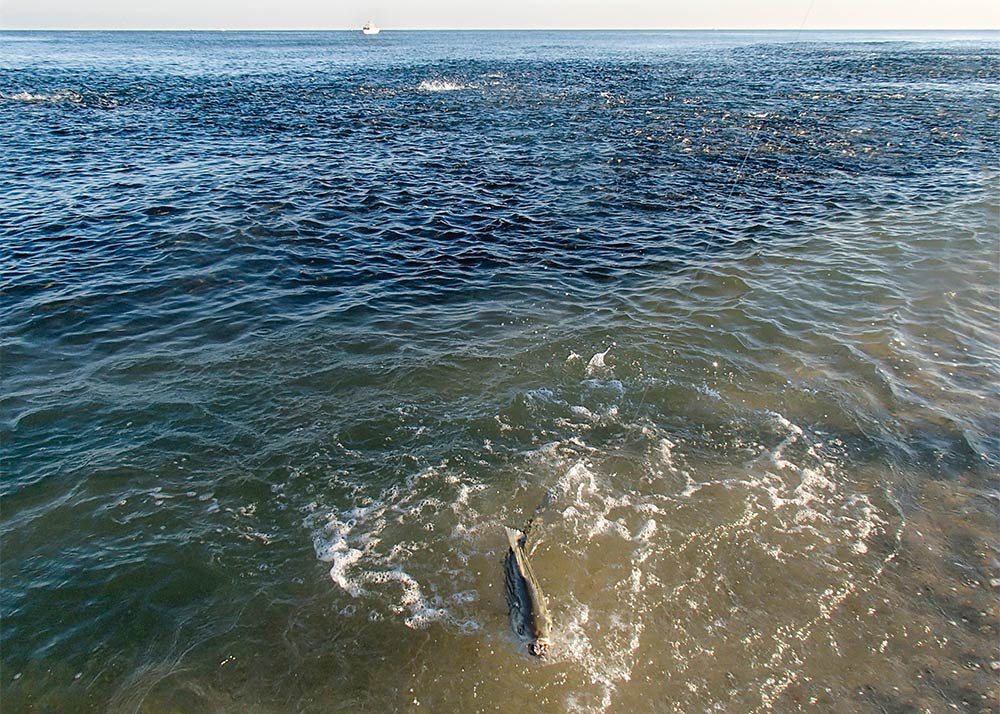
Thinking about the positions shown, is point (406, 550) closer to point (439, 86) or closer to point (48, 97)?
point (48, 97)

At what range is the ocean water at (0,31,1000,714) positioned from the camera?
8070mm

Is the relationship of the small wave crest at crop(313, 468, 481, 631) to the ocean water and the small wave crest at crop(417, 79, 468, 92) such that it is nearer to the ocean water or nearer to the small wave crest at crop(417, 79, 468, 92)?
the ocean water

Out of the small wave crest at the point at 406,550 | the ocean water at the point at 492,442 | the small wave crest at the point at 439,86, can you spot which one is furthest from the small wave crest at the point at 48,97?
the small wave crest at the point at 406,550

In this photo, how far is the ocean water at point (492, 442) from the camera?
8.07 m

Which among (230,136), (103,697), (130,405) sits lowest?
(103,697)

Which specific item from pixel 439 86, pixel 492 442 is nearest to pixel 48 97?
pixel 439 86

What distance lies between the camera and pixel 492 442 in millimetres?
11961

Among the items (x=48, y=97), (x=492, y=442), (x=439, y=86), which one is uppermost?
(x=439, y=86)

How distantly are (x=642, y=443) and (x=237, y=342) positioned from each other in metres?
11.0

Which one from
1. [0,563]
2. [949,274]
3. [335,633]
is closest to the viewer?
[335,633]

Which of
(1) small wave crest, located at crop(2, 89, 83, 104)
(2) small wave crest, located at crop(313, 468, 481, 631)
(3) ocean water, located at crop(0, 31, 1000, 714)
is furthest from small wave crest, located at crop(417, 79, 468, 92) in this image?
(2) small wave crest, located at crop(313, 468, 481, 631)

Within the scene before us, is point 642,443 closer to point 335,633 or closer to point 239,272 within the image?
point 335,633

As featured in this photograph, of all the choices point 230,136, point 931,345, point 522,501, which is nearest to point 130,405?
point 522,501

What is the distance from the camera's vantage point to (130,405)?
1258 cm
